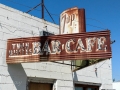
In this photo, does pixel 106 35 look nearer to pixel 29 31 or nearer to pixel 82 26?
pixel 82 26

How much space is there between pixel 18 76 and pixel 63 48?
6.60 feet

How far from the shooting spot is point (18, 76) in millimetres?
6836

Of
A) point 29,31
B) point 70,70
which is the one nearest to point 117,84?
point 70,70

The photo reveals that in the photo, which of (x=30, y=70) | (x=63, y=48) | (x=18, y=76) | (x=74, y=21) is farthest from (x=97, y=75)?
(x=63, y=48)

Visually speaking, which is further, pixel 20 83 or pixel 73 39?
pixel 20 83

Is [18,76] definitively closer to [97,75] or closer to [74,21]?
[74,21]

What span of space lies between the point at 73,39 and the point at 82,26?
73.0 inches

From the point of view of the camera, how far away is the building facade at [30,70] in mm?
6637

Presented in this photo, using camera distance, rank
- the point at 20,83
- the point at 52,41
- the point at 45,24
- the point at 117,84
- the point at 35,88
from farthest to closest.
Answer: the point at 117,84
the point at 45,24
the point at 35,88
the point at 20,83
the point at 52,41

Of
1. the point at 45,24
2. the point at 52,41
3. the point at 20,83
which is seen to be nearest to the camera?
A: the point at 52,41

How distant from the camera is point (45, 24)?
821cm

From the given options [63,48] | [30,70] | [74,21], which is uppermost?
[74,21]

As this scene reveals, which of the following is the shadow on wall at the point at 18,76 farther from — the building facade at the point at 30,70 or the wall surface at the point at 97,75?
the wall surface at the point at 97,75

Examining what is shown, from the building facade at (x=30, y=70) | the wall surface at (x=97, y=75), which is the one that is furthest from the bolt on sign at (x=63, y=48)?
the wall surface at (x=97, y=75)
